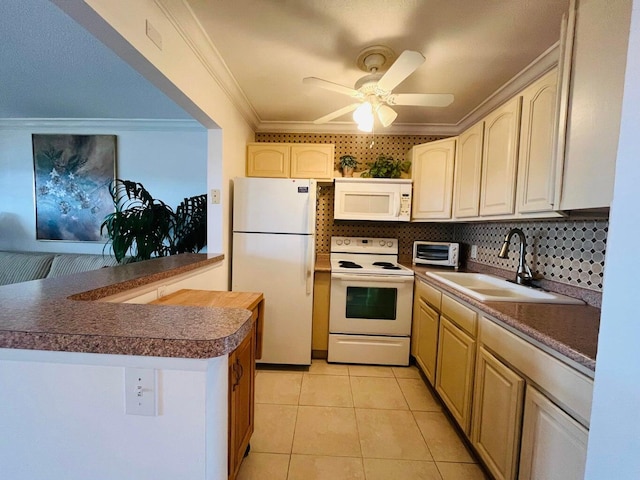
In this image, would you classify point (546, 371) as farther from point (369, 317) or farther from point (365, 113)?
point (365, 113)

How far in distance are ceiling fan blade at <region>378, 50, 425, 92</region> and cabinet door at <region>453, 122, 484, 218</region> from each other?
0.93 m

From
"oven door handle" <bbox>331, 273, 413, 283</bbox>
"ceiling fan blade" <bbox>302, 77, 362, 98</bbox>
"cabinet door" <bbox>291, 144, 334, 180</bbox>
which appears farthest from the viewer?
"cabinet door" <bbox>291, 144, 334, 180</bbox>

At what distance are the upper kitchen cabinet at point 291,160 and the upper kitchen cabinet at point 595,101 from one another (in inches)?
76.1

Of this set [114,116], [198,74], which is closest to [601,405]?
[198,74]

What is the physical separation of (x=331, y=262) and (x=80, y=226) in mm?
2995

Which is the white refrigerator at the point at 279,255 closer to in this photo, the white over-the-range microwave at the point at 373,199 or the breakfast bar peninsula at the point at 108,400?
the white over-the-range microwave at the point at 373,199

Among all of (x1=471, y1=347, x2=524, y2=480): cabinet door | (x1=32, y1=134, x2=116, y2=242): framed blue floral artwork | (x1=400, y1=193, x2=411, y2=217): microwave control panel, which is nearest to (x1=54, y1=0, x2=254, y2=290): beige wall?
(x1=400, y1=193, x2=411, y2=217): microwave control panel

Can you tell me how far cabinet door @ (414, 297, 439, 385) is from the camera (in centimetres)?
200

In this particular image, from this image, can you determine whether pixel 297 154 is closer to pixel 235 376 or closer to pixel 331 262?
pixel 331 262

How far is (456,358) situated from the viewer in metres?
1.68

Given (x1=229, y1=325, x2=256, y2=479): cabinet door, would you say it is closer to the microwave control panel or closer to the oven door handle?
the oven door handle

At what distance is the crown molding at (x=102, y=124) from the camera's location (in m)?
3.02

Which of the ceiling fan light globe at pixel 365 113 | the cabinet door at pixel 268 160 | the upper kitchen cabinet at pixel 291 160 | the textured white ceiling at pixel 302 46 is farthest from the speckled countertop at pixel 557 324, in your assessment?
the cabinet door at pixel 268 160

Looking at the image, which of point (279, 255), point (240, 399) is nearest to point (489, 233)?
point (279, 255)
